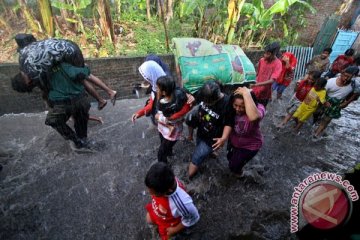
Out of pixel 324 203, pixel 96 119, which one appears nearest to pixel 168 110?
pixel 324 203

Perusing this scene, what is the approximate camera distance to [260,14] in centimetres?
680

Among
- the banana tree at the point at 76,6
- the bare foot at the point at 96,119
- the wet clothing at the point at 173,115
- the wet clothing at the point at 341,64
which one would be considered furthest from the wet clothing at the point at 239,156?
the banana tree at the point at 76,6

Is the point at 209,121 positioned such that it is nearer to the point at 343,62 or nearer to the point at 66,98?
the point at 66,98

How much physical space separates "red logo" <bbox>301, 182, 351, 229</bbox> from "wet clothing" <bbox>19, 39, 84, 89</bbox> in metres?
3.15

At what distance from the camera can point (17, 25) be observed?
19.6 feet

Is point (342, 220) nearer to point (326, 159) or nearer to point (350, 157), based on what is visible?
point (326, 159)

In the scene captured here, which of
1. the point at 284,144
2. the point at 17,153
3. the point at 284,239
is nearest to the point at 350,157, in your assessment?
the point at 284,144

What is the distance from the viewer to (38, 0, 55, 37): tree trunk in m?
4.98

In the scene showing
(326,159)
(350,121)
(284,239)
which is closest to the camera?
(284,239)

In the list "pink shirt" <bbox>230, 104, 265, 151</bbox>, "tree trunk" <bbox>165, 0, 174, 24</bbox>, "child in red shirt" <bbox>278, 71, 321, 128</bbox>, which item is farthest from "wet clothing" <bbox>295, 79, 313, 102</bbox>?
"tree trunk" <bbox>165, 0, 174, 24</bbox>

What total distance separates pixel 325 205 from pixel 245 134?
1184 mm

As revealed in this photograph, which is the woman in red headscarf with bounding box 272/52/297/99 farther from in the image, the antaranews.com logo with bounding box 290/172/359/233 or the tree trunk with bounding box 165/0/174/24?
the tree trunk with bounding box 165/0/174/24

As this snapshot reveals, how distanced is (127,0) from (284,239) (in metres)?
7.21

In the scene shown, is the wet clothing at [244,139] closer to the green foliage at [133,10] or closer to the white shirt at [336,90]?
the white shirt at [336,90]
